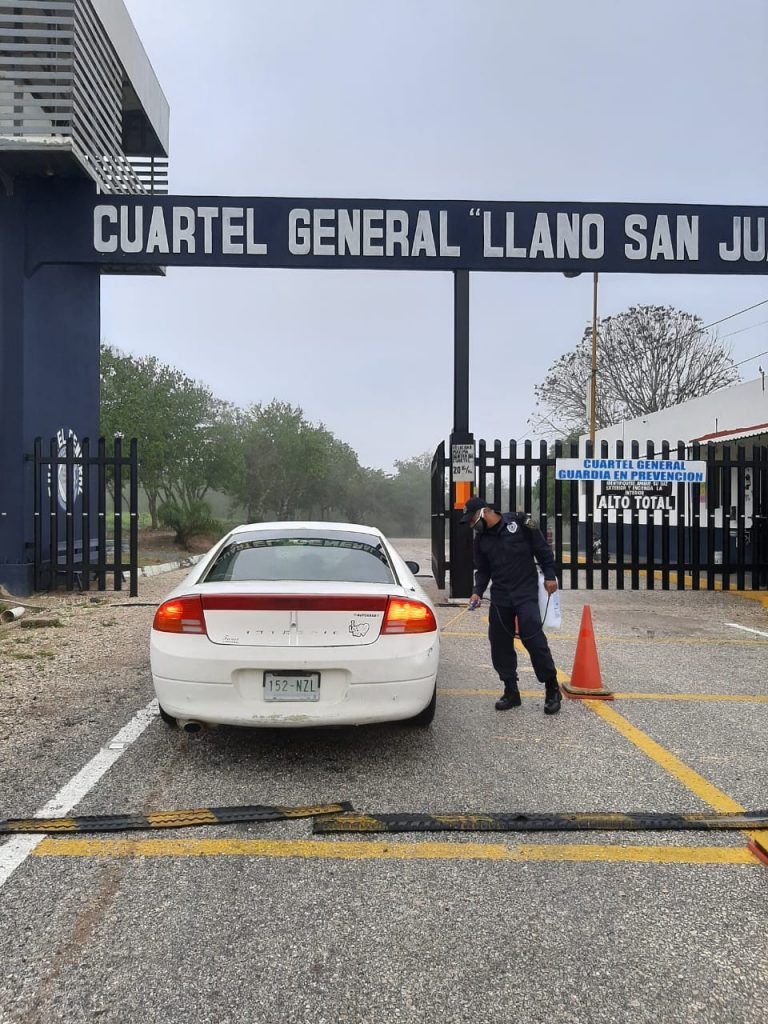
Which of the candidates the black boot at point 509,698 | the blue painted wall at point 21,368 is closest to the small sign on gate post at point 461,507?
the black boot at point 509,698

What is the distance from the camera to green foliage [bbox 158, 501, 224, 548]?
2403cm

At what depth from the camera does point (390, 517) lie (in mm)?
73438

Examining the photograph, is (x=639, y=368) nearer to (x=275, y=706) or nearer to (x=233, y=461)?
(x=233, y=461)

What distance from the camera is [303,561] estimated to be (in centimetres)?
480

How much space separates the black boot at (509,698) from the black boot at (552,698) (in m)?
0.21

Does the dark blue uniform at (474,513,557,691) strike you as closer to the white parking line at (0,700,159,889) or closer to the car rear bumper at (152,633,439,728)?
the car rear bumper at (152,633,439,728)

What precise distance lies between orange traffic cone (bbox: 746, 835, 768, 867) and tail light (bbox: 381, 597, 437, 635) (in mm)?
1898

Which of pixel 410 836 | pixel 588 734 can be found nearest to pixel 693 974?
pixel 410 836

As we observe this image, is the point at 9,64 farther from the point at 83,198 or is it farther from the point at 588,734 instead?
the point at 588,734

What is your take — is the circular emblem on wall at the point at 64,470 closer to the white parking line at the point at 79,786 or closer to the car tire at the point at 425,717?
the white parking line at the point at 79,786


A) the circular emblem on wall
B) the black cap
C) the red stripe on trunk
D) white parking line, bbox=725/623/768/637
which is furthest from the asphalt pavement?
the circular emblem on wall

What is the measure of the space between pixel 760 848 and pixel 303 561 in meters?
2.92

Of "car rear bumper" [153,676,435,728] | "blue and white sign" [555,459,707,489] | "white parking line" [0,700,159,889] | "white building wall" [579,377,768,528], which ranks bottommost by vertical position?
"white parking line" [0,700,159,889]

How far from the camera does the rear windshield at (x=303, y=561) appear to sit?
459 centimetres
